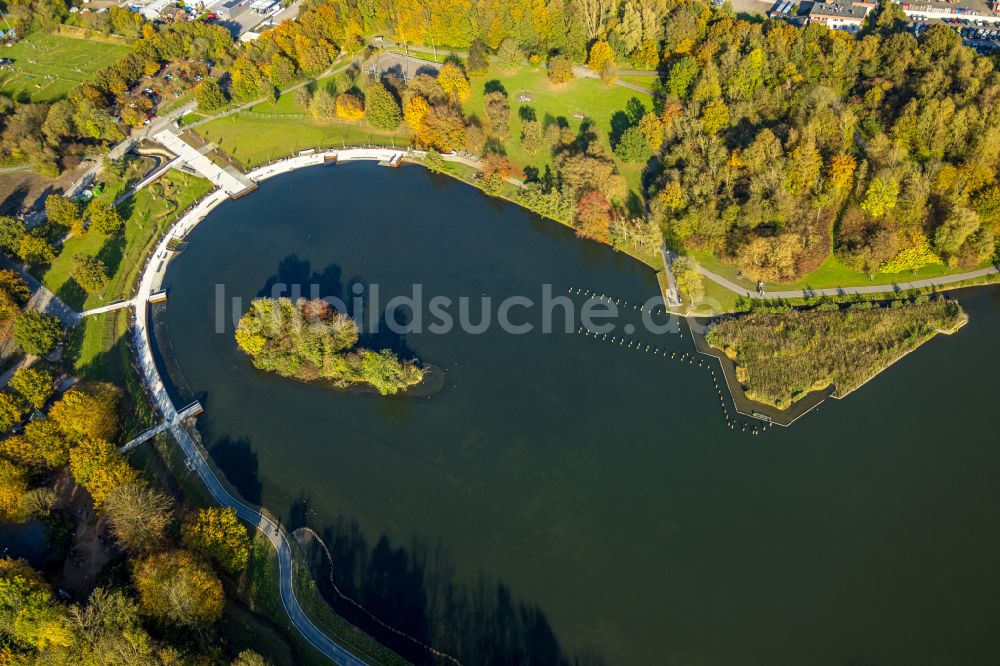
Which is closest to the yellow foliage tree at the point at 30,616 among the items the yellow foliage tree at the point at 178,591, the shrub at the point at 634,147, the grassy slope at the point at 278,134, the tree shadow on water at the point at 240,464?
the yellow foliage tree at the point at 178,591

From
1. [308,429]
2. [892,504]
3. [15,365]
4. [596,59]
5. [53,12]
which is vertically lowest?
[892,504]

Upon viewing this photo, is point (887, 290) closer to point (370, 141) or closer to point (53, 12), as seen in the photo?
point (370, 141)

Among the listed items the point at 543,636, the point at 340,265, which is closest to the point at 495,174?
the point at 340,265

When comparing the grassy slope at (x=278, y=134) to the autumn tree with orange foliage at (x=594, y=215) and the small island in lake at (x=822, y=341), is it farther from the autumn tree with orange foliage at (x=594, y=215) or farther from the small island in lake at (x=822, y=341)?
the small island in lake at (x=822, y=341)

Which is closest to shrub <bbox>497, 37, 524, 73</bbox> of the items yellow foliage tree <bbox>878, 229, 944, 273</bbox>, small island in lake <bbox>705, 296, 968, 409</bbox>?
small island in lake <bbox>705, 296, 968, 409</bbox>

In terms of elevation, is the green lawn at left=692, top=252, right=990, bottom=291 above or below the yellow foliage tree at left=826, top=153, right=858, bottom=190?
below

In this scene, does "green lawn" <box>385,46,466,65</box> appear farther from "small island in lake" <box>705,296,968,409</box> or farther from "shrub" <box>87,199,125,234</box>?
"small island in lake" <box>705,296,968,409</box>
